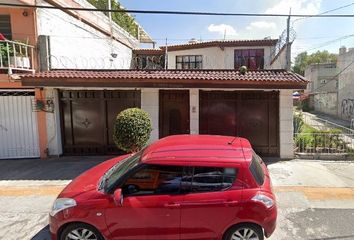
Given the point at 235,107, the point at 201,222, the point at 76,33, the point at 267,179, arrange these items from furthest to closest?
the point at 76,33, the point at 235,107, the point at 267,179, the point at 201,222

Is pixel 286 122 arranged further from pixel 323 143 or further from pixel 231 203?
pixel 231 203

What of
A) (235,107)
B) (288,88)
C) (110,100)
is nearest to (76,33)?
(110,100)

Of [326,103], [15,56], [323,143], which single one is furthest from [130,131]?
[326,103]

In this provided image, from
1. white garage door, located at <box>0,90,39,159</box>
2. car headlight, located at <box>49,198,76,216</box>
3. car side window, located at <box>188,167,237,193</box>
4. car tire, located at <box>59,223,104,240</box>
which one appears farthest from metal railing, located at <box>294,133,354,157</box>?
white garage door, located at <box>0,90,39,159</box>

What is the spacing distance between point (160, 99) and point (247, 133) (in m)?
3.33

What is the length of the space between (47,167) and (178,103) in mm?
4858

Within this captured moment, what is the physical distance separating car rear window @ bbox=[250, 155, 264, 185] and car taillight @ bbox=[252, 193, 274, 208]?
209 mm

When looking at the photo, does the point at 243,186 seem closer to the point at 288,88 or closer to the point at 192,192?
the point at 192,192

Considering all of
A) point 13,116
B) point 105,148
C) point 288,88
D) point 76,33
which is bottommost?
point 105,148

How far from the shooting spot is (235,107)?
9.91 m

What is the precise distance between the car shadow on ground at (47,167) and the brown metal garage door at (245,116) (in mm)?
4098

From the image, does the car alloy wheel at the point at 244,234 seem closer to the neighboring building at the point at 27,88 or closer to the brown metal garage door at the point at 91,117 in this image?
the brown metal garage door at the point at 91,117

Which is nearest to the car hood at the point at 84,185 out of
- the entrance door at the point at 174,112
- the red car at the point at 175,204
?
the red car at the point at 175,204

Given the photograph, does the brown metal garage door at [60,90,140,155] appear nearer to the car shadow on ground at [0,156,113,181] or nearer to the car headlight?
the car shadow on ground at [0,156,113,181]
